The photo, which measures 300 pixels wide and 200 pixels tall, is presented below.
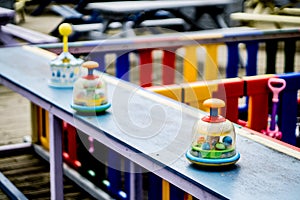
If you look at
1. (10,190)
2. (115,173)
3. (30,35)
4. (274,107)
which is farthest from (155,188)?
(30,35)

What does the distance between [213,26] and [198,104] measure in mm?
6126

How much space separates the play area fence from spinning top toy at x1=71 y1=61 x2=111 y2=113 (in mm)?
187

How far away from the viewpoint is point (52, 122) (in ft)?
9.05

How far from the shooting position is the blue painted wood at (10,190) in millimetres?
3431

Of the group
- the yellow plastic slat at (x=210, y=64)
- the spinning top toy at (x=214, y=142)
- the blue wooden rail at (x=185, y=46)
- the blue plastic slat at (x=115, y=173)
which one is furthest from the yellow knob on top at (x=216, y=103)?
the yellow plastic slat at (x=210, y=64)

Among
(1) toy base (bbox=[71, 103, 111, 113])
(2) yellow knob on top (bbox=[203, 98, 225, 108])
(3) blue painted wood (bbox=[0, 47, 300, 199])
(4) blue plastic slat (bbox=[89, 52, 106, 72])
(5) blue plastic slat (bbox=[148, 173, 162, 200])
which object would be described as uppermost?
(2) yellow knob on top (bbox=[203, 98, 225, 108])

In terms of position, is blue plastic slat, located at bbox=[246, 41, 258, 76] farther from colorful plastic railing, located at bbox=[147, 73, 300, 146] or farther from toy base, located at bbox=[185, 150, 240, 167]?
toy base, located at bbox=[185, 150, 240, 167]

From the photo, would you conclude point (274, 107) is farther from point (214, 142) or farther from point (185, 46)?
point (214, 142)

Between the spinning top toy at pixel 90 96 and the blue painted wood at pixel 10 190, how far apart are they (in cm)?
121

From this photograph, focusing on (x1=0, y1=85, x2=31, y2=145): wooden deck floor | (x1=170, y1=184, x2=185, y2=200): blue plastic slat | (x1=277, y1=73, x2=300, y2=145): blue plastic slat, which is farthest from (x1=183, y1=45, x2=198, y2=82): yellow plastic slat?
(x1=170, y1=184, x2=185, y2=200): blue plastic slat

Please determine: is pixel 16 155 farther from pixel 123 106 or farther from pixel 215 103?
pixel 215 103

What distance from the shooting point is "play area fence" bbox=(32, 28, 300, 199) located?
127 inches

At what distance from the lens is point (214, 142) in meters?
1.80

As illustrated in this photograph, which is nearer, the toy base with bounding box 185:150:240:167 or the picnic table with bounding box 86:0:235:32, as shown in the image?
the toy base with bounding box 185:150:240:167
